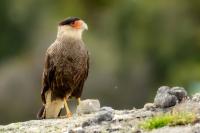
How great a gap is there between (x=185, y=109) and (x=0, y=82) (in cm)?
2471

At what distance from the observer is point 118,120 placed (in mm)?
Result: 16672

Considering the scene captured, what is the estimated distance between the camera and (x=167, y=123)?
15867 mm

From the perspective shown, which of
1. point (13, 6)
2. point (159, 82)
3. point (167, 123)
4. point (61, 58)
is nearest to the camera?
point (167, 123)

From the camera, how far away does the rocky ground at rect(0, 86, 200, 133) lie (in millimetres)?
16250

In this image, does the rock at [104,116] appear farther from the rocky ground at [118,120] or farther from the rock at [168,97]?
the rock at [168,97]

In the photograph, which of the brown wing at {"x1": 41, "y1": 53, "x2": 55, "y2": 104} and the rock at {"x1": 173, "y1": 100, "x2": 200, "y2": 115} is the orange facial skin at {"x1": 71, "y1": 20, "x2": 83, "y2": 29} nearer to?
the brown wing at {"x1": 41, "y1": 53, "x2": 55, "y2": 104}

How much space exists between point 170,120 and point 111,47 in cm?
2488

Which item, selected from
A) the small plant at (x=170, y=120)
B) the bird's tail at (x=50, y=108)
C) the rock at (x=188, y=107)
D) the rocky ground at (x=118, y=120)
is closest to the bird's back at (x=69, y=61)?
the bird's tail at (x=50, y=108)

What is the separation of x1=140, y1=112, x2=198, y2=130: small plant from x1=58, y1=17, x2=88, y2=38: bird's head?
3.75 meters

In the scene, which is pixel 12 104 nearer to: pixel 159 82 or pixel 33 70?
pixel 33 70

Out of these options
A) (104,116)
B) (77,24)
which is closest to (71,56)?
(77,24)

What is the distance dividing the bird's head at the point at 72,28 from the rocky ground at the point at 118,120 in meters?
1.86

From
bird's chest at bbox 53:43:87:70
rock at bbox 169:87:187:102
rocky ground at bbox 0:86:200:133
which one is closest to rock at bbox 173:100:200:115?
rocky ground at bbox 0:86:200:133

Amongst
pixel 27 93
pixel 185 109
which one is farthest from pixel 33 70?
pixel 185 109
